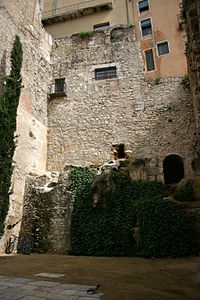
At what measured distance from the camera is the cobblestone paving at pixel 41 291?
341 cm

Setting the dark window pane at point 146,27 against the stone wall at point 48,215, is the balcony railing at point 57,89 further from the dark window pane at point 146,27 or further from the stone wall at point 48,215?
the dark window pane at point 146,27

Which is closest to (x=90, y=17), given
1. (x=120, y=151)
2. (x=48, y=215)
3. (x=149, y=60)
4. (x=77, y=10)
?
(x=77, y=10)

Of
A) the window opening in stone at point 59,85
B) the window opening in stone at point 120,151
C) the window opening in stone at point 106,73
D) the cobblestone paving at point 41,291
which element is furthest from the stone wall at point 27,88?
the cobblestone paving at point 41,291

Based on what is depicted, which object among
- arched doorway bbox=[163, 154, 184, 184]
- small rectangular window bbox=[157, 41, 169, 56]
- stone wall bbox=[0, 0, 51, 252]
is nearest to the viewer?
stone wall bbox=[0, 0, 51, 252]

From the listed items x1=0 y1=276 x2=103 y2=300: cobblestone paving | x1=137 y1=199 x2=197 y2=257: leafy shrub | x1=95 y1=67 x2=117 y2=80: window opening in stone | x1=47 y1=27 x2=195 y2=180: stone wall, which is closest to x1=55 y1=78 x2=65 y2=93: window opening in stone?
x1=47 y1=27 x2=195 y2=180: stone wall

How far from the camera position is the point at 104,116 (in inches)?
560

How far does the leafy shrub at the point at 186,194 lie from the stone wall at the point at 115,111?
3.02 metres

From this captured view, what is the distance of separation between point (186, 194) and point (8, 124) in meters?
7.94

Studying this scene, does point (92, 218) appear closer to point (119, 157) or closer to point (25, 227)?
point (25, 227)

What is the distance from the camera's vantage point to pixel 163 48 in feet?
53.8

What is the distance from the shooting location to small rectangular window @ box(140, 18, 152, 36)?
1758 centimetres

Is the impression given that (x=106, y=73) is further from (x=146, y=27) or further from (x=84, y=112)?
(x=146, y=27)

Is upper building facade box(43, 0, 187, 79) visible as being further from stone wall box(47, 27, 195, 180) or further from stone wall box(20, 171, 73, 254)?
stone wall box(20, 171, 73, 254)

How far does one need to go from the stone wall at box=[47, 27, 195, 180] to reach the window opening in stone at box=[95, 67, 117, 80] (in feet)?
0.87
